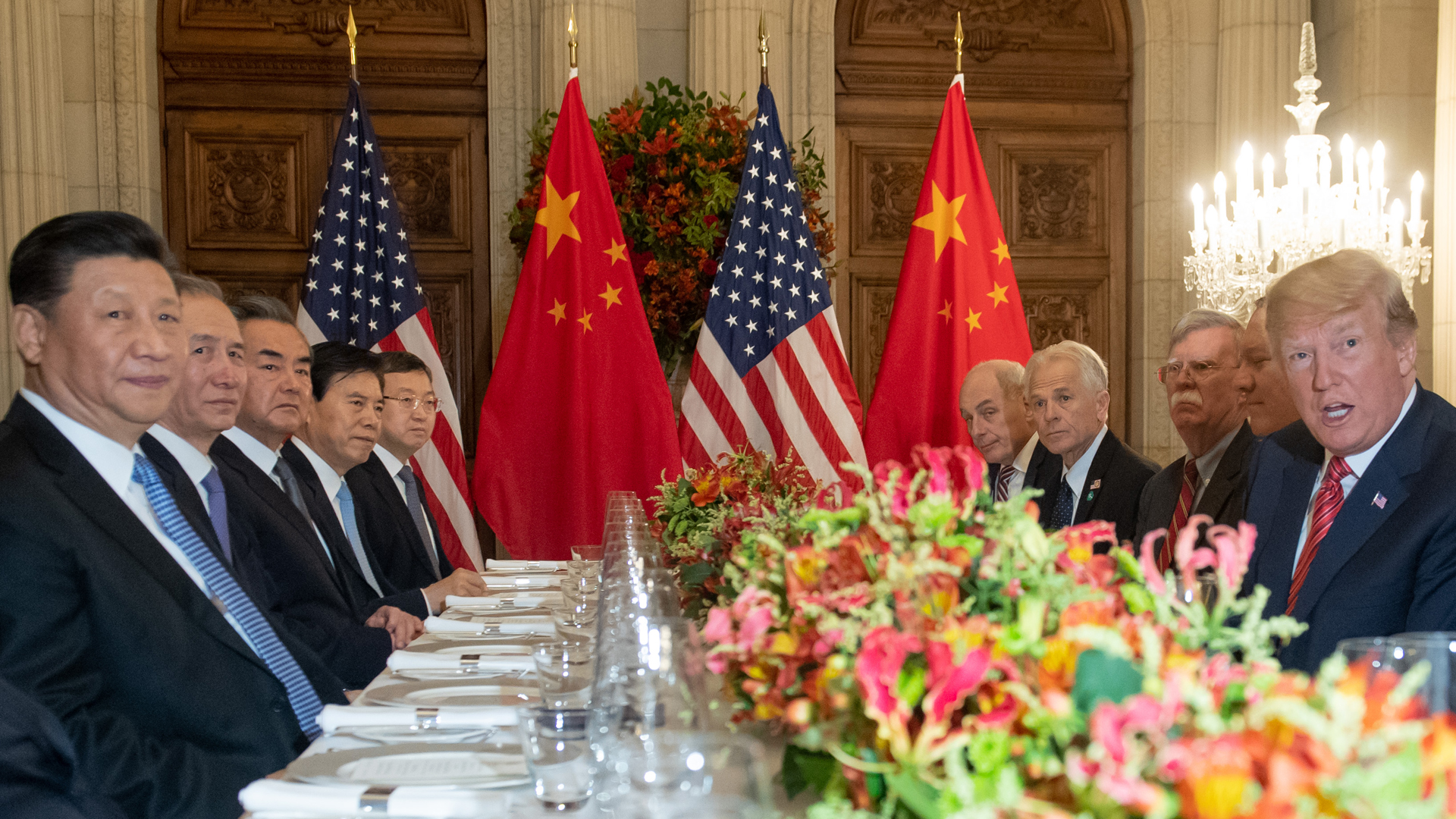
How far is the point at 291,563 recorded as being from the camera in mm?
2771

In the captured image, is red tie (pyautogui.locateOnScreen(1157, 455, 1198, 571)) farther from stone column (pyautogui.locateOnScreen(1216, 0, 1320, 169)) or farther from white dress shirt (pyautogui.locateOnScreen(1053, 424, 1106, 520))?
stone column (pyautogui.locateOnScreen(1216, 0, 1320, 169))

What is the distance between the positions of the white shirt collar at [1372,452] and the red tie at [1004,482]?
2.35 metres

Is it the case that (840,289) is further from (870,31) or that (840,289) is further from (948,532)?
(948,532)

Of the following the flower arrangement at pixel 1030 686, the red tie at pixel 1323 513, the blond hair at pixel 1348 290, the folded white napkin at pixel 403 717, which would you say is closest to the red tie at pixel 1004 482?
the red tie at pixel 1323 513

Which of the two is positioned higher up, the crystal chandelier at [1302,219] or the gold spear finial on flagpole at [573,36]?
the gold spear finial on flagpole at [573,36]

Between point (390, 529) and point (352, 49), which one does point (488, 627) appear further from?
point (352, 49)

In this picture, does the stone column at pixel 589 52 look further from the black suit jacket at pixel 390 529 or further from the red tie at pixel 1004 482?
the red tie at pixel 1004 482

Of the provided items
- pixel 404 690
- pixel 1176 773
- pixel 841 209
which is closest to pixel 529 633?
pixel 404 690

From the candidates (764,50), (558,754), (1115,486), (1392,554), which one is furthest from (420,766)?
(764,50)

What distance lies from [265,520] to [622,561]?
1.14 m

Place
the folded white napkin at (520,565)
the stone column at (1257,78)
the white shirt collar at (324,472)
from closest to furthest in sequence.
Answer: the white shirt collar at (324,472) < the folded white napkin at (520,565) < the stone column at (1257,78)

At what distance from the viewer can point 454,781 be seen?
142 cm

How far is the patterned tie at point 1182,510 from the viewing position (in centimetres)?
295

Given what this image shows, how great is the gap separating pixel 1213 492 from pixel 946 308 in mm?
2580
